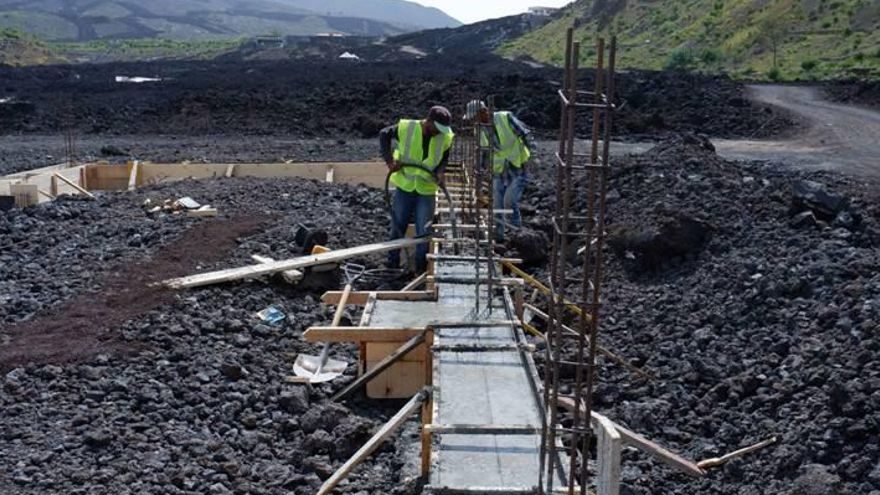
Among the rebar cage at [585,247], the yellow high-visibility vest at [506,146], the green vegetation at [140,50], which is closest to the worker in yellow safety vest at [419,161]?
the yellow high-visibility vest at [506,146]

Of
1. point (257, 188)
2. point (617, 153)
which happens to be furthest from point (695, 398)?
point (617, 153)

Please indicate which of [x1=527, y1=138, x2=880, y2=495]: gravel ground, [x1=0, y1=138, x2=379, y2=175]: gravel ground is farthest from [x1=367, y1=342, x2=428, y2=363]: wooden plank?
[x1=0, y1=138, x2=379, y2=175]: gravel ground

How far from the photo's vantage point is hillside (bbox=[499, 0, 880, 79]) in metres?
33.5

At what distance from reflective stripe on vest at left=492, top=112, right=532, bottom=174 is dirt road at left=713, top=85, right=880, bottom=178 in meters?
5.02

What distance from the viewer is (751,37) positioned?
39812 millimetres

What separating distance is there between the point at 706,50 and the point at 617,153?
994 inches

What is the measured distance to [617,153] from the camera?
17.5 m

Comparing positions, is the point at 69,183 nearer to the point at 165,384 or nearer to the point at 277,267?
the point at 277,267

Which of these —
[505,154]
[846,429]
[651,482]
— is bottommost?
[651,482]

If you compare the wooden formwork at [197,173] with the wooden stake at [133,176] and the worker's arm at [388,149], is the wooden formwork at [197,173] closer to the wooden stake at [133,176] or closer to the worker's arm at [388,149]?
the wooden stake at [133,176]

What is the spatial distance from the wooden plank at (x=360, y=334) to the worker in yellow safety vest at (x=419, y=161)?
2583mm

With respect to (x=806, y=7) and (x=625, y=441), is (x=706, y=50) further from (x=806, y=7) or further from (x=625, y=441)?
(x=625, y=441)

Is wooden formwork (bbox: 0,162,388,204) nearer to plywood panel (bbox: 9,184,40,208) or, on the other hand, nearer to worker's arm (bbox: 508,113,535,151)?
plywood panel (bbox: 9,184,40,208)

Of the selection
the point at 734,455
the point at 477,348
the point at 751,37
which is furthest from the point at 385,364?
the point at 751,37
